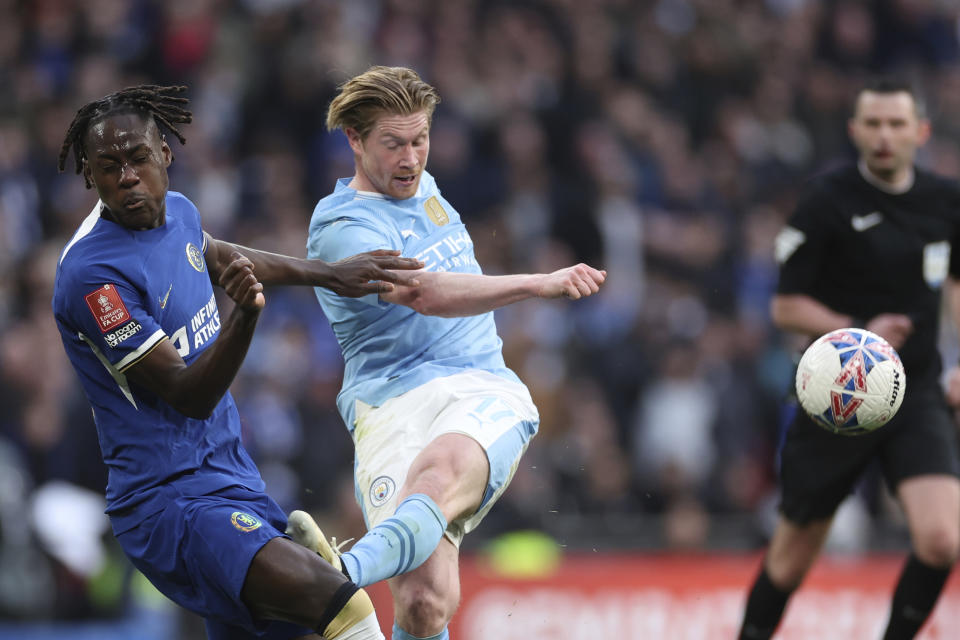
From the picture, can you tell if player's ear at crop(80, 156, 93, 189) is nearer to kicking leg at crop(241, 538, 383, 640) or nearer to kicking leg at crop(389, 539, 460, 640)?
kicking leg at crop(241, 538, 383, 640)

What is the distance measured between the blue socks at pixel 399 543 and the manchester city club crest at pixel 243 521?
404mm

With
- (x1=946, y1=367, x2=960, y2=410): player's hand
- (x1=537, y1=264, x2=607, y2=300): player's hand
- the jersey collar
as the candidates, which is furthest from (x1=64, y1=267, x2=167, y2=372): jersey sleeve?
(x1=946, y1=367, x2=960, y2=410): player's hand

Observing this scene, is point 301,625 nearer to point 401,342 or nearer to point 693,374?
point 401,342

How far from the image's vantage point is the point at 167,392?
15.4ft

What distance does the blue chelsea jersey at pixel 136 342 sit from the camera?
15.4 feet

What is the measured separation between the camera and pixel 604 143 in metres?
13.3

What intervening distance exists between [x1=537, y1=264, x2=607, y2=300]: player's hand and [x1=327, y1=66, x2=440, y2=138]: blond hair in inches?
43.6

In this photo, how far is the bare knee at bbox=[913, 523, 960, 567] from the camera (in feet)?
20.7

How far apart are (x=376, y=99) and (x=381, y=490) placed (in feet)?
5.53

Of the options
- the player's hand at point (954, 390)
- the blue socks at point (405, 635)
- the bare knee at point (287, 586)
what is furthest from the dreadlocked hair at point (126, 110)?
the player's hand at point (954, 390)

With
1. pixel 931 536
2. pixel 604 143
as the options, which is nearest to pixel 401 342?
pixel 931 536

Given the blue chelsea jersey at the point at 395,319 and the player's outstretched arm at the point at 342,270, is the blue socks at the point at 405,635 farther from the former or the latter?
the player's outstretched arm at the point at 342,270

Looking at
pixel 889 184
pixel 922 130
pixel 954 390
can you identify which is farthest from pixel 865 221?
pixel 954 390

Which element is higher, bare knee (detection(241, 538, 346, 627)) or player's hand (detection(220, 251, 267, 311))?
player's hand (detection(220, 251, 267, 311))
